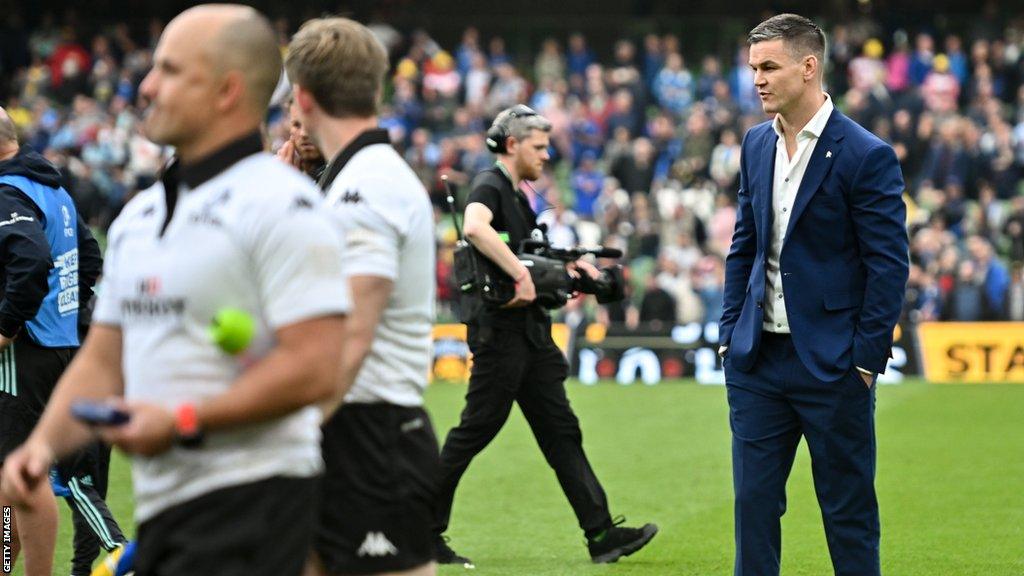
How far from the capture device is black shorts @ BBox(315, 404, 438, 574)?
427 centimetres

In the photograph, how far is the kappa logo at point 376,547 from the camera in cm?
426

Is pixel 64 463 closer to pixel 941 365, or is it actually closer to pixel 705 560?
pixel 705 560

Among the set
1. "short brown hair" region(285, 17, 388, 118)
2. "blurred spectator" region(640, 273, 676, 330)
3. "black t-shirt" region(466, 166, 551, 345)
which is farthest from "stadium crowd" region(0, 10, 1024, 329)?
"short brown hair" region(285, 17, 388, 118)

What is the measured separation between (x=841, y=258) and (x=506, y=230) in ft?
9.55

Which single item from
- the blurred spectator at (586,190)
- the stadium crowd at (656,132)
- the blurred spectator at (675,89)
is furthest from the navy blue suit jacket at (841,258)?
the blurred spectator at (675,89)

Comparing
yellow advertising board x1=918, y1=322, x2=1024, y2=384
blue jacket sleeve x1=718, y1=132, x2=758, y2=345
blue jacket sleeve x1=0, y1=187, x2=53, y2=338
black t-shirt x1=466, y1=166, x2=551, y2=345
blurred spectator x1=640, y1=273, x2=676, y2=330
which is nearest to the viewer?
blue jacket sleeve x1=718, y1=132, x2=758, y2=345

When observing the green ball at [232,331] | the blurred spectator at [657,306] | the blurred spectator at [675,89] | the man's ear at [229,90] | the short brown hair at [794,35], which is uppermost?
the blurred spectator at [675,89]

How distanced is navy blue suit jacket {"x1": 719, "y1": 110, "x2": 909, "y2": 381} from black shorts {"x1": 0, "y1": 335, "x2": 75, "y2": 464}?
3.23 meters

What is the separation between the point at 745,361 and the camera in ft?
20.3

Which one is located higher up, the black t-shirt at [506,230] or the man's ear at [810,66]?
the man's ear at [810,66]

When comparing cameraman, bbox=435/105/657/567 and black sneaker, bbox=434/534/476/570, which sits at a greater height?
cameraman, bbox=435/105/657/567

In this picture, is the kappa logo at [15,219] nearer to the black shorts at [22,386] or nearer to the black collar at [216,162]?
the black shorts at [22,386]

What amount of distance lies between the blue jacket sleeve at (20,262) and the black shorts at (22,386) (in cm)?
16

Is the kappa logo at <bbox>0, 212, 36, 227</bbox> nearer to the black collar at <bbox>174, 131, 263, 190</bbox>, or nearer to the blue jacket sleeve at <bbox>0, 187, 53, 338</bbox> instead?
the blue jacket sleeve at <bbox>0, 187, 53, 338</bbox>
